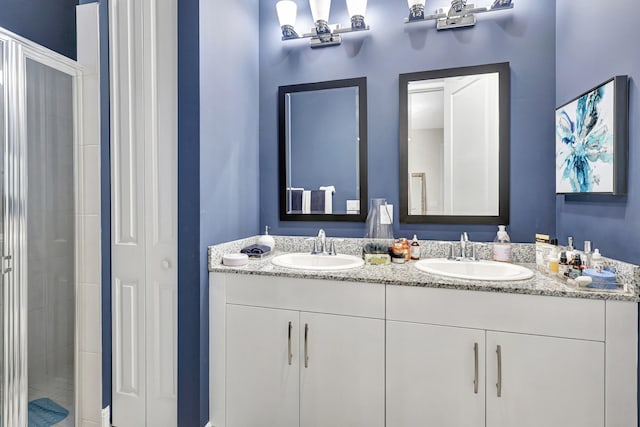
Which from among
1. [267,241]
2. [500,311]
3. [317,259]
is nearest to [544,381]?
[500,311]

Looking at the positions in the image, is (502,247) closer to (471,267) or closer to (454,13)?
(471,267)

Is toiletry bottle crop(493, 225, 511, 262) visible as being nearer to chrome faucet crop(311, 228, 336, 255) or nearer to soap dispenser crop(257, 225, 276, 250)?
chrome faucet crop(311, 228, 336, 255)

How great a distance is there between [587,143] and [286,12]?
1719mm

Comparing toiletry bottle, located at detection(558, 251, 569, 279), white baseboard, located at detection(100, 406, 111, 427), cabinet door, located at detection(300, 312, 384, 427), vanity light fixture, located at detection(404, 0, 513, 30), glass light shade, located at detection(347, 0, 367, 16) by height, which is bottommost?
white baseboard, located at detection(100, 406, 111, 427)

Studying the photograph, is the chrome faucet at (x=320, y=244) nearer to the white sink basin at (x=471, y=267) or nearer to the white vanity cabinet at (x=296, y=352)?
the white vanity cabinet at (x=296, y=352)

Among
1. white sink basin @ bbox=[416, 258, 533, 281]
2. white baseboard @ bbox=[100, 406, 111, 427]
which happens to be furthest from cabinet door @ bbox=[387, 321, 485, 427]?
white baseboard @ bbox=[100, 406, 111, 427]

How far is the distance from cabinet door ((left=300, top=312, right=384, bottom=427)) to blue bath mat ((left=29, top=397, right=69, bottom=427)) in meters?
1.18

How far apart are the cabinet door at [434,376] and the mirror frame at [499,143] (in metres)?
0.70

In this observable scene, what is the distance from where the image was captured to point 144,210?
163 centimetres

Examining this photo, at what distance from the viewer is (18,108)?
139 cm

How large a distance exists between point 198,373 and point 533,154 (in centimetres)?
202

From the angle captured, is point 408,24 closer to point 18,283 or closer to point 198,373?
point 198,373

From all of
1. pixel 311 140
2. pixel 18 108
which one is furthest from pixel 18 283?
pixel 311 140

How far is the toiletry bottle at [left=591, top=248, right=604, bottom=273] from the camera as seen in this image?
1260 mm
